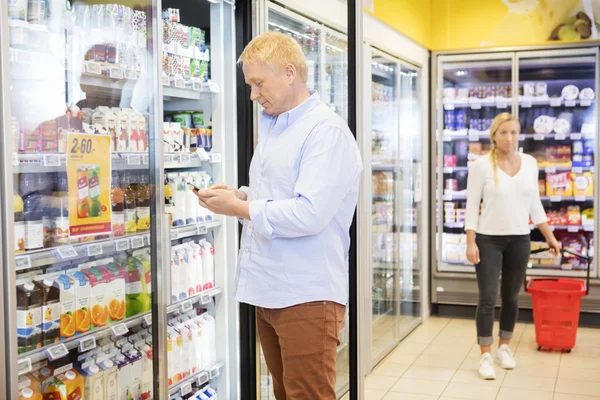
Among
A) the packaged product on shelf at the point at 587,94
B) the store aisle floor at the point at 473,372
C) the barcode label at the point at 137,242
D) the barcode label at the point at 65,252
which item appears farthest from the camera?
the packaged product on shelf at the point at 587,94

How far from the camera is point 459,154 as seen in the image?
23.8 feet

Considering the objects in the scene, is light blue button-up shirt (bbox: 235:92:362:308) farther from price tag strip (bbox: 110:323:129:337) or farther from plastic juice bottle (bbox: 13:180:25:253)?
plastic juice bottle (bbox: 13:180:25:253)

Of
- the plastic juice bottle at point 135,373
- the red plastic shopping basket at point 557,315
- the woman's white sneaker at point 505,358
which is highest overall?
the plastic juice bottle at point 135,373

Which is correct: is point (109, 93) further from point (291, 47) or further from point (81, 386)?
point (81, 386)

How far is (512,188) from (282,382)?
9.54 ft

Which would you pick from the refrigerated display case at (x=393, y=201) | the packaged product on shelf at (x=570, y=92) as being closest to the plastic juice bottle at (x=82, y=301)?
the refrigerated display case at (x=393, y=201)

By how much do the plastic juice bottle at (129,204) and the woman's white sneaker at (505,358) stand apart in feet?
10.6

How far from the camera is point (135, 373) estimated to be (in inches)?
123

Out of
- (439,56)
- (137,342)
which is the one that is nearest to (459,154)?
(439,56)

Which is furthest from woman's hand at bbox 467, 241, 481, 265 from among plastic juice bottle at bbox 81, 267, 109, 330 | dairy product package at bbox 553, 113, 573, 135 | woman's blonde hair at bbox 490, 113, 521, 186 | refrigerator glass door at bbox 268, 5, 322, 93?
plastic juice bottle at bbox 81, 267, 109, 330

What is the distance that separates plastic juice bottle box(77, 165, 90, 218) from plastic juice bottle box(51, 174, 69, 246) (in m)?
0.05

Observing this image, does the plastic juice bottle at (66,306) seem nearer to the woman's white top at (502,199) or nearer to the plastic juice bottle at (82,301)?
the plastic juice bottle at (82,301)

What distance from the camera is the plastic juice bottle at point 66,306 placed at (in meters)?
2.69

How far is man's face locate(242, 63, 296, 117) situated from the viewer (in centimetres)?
251
